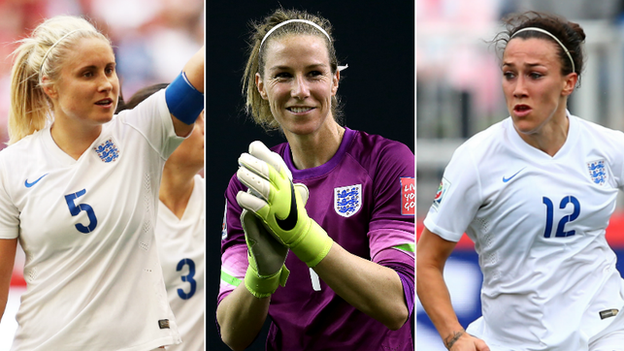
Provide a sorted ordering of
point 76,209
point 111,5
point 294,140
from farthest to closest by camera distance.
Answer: point 111,5 → point 76,209 → point 294,140

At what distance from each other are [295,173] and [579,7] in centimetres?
145

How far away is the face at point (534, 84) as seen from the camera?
8.77ft

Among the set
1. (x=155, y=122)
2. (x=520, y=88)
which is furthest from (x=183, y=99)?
(x=520, y=88)

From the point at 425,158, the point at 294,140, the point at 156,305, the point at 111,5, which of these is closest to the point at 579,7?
the point at 425,158

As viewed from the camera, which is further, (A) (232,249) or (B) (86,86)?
(B) (86,86)

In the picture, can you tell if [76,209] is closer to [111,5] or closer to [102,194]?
[102,194]

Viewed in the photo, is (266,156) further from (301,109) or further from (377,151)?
(377,151)

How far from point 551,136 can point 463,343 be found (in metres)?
0.94

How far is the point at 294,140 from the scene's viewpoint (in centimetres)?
239

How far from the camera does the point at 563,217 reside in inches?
103

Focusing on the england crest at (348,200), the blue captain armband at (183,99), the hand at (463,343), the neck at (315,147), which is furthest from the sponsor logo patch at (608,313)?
the blue captain armband at (183,99)

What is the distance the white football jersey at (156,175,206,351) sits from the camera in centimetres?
286

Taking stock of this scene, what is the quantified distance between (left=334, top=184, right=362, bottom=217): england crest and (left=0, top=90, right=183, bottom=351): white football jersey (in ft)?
2.48

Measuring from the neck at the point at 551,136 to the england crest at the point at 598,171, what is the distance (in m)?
0.15
